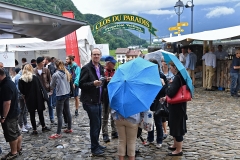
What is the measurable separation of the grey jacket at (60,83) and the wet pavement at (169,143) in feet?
3.52

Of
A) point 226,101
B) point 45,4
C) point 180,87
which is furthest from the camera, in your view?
point 45,4

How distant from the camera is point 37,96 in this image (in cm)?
603

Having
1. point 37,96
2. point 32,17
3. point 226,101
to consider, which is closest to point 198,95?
point 226,101

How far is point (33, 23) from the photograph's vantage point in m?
4.34

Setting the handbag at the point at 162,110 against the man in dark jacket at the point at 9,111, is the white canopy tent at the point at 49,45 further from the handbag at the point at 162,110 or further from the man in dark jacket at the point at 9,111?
the handbag at the point at 162,110

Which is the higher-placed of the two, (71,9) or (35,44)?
(71,9)

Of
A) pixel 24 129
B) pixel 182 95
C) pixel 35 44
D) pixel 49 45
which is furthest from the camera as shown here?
pixel 35 44

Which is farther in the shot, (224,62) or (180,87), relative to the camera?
(224,62)

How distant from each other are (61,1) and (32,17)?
1695 inches

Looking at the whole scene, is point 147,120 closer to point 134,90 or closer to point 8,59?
point 134,90

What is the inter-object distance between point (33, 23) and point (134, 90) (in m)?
2.13

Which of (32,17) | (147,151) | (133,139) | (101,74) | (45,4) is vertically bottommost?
(147,151)

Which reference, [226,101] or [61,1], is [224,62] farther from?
[61,1]

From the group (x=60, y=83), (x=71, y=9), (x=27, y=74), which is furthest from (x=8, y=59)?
(x=71, y=9)
